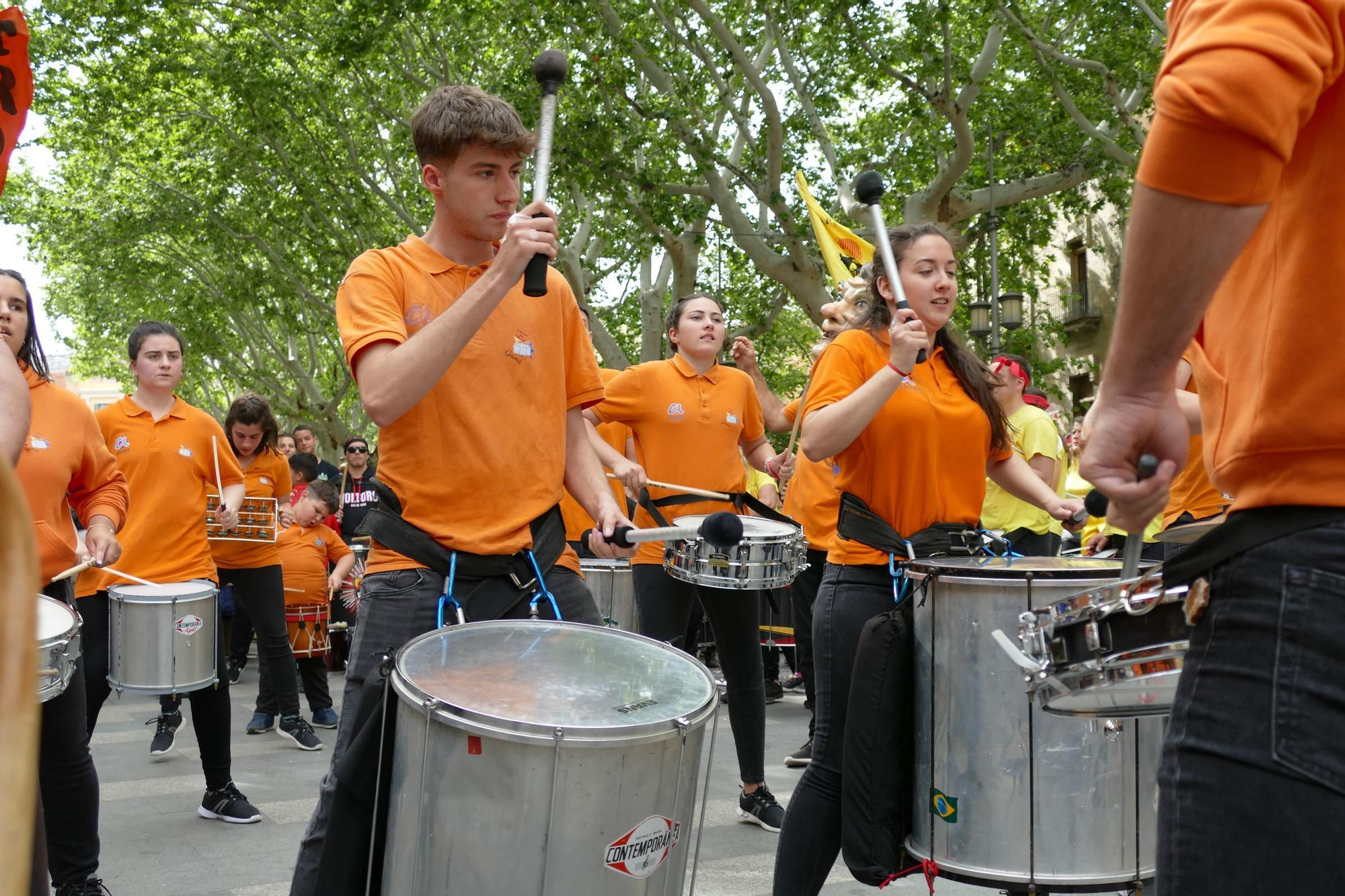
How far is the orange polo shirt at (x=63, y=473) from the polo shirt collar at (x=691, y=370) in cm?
290

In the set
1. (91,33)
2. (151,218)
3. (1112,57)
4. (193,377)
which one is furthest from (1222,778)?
(193,377)

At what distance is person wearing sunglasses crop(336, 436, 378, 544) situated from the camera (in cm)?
1220

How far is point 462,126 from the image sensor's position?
3066 millimetres

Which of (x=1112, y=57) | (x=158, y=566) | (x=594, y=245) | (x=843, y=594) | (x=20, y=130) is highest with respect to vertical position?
(x=1112, y=57)

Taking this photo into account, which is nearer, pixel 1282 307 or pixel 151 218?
pixel 1282 307

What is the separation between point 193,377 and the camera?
41.5 metres

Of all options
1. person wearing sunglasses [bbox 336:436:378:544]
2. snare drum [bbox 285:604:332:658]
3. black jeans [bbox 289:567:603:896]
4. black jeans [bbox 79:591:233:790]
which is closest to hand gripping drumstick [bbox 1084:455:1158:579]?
black jeans [bbox 289:567:603:896]

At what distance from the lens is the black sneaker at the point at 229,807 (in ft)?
18.8

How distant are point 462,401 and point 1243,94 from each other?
200cm

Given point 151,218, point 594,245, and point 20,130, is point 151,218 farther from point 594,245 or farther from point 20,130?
point 20,130

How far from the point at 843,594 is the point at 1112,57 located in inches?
552

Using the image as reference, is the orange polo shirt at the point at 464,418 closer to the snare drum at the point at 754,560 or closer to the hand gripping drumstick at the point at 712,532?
the hand gripping drumstick at the point at 712,532

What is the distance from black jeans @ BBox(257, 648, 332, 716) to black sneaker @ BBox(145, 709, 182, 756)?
0.66 metres

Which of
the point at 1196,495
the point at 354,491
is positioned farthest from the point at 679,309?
the point at 354,491
